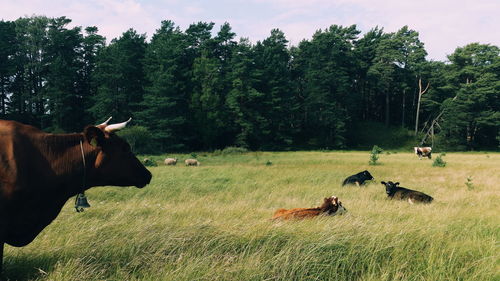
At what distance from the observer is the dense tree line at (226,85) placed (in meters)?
41.7

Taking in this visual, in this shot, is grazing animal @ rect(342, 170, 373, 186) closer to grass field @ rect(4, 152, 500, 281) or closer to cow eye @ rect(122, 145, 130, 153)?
grass field @ rect(4, 152, 500, 281)

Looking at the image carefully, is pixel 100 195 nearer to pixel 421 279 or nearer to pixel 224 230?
pixel 224 230

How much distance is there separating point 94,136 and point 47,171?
1.98 ft

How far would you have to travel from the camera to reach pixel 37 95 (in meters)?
41.2

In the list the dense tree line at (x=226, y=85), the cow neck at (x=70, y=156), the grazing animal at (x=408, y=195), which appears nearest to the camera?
the cow neck at (x=70, y=156)

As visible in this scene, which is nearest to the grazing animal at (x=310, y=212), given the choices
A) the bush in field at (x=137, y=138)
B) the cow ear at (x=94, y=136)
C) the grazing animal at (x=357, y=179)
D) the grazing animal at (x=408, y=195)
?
the cow ear at (x=94, y=136)

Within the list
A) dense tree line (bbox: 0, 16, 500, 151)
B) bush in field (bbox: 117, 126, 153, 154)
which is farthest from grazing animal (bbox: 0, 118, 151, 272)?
dense tree line (bbox: 0, 16, 500, 151)

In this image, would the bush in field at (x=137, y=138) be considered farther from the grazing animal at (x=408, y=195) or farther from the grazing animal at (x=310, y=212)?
the grazing animal at (x=310, y=212)

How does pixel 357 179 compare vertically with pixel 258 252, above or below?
below

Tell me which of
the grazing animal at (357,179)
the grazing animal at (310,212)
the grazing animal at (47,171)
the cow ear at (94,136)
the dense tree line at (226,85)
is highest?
the dense tree line at (226,85)

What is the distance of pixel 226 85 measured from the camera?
159 feet

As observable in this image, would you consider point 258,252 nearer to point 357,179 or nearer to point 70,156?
point 70,156

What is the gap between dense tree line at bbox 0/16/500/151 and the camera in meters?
41.7

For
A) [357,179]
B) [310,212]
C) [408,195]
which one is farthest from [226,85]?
[310,212]
